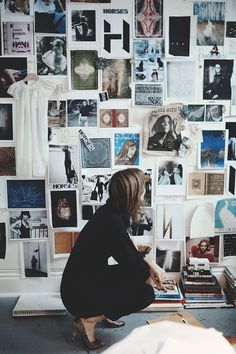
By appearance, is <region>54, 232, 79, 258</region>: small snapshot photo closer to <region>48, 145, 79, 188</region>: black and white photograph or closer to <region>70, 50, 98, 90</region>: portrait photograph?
<region>48, 145, 79, 188</region>: black and white photograph

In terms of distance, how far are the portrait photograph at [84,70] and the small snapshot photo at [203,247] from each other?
1.14 meters

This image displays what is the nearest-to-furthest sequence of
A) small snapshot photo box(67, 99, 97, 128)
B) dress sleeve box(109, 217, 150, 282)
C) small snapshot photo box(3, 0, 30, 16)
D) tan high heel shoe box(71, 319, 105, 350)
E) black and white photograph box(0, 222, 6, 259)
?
dress sleeve box(109, 217, 150, 282) → tan high heel shoe box(71, 319, 105, 350) → small snapshot photo box(3, 0, 30, 16) → small snapshot photo box(67, 99, 97, 128) → black and white photograph box(0, 222, 6, 259)

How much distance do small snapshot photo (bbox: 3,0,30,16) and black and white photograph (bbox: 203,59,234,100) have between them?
1080 mm

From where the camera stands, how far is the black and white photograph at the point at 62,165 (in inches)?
103

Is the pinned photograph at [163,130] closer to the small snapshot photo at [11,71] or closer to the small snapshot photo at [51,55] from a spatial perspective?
the small snapshot photo at [51,55]

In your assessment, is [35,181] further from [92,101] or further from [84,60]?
[84,60]

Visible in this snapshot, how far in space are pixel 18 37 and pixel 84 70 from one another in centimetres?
42

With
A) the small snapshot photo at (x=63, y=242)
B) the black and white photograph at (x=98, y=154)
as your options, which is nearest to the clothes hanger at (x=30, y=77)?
the black and white photograph at (x=98, y=154)

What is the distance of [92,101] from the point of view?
102 inches

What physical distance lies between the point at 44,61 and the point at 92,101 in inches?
14.2

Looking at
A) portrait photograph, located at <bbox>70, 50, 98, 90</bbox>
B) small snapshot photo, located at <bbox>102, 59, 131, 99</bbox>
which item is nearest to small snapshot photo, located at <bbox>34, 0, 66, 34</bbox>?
portrait photograph, located at <bbox>70, 50, 98, 90</bbox>

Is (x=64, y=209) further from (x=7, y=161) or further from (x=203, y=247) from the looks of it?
(x=203, y=247)

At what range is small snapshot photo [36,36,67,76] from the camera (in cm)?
253

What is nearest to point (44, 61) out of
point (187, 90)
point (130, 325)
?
point (187, 90)
